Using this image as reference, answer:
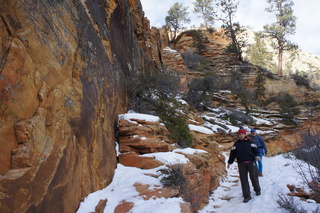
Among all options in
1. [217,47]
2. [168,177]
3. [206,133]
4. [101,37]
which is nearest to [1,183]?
[168,177]

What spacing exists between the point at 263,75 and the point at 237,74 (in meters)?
2.46

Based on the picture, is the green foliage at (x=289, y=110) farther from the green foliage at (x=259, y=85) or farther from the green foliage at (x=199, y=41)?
the green foliage at (x=199, y=41)

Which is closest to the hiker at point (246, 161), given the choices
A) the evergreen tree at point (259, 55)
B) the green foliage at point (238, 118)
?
the green foliage at point (238, 118)

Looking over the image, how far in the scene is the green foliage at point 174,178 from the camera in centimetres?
467

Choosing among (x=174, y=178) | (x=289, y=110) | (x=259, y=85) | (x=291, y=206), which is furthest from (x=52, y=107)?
(x=259, y=85)

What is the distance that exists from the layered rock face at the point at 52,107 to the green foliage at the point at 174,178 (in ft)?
4.23

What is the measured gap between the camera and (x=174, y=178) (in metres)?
4.75

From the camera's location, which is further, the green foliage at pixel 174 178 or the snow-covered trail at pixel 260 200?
the green foliage at pixel 174 178

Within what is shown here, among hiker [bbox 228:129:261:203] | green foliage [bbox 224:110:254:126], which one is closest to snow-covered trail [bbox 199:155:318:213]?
hiker [bbox 228:129:261:203]

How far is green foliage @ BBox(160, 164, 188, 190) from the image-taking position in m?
4.67

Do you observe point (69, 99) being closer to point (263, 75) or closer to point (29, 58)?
point (29, 58)

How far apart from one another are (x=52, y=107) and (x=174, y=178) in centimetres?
291

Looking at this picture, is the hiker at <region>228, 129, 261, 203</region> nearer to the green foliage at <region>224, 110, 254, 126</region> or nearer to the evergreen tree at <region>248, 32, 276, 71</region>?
the green foliage at <region>224, 110, 254, 126</region>

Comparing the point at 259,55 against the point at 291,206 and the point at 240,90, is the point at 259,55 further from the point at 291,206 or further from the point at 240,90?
the point at 291,206
